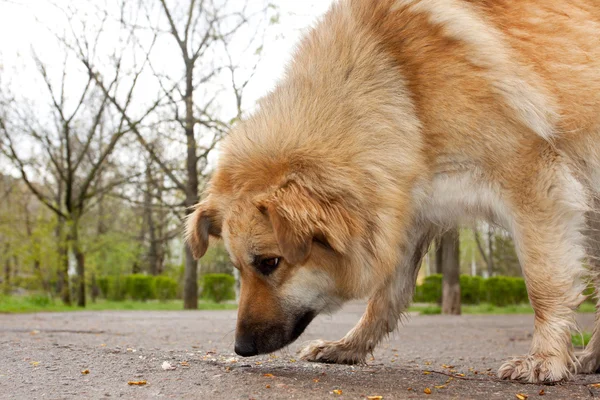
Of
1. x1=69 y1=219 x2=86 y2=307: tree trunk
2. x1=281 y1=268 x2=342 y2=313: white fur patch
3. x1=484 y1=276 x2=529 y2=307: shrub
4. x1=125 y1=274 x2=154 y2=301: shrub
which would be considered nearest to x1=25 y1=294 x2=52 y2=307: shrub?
x1=69 y1=219 x2=86 y2=307: tree trunk

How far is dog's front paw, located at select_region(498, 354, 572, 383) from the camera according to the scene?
3.76 metres

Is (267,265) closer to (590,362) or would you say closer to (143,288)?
(590,362)

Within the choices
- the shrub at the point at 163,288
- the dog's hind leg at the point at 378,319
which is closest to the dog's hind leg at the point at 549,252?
the dog's hind leg at the point at 378,319

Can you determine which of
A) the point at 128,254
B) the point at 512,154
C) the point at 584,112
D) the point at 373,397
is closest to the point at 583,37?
the point at 584,112

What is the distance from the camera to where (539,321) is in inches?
155

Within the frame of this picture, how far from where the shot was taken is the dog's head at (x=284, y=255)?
11.7 ft

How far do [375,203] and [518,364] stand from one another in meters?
1.38

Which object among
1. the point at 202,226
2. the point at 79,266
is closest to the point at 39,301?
the point at 79,266

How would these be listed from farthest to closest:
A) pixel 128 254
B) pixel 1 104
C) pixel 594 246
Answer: pixel 128 254 < pixel 1 104 < pixel 594 246

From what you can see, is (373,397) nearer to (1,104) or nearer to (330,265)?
(330,265)

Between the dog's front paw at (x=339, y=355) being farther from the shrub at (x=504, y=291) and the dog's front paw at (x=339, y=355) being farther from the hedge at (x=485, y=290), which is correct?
the shrub at (x=504, y=291)

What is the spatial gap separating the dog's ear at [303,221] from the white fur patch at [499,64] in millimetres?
1302

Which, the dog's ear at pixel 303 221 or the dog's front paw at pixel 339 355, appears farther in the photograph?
the dog's front paw at pixel 339 355

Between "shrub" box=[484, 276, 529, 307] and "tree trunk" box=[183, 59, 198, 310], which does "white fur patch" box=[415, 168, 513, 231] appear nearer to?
"tree trunk" box=[183, 59, 198, 310]
